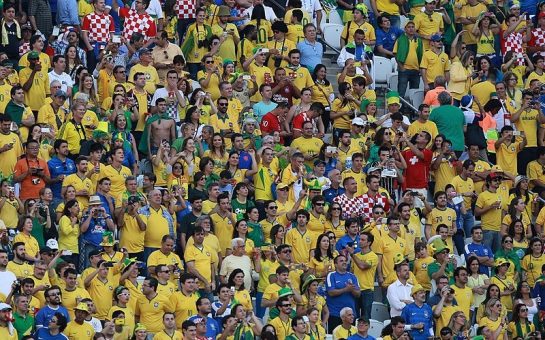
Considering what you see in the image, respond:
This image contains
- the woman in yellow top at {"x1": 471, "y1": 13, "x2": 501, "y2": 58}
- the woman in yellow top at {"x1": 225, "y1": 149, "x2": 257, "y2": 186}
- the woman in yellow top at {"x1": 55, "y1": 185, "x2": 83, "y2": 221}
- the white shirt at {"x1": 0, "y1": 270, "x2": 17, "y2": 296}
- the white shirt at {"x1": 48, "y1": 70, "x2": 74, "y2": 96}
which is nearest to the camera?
the white shirt at {"x1": 0, "y1": 270, "x2": 17, "y2": 296}

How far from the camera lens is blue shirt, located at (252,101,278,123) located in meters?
29.5

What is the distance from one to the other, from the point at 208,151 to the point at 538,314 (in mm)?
5106

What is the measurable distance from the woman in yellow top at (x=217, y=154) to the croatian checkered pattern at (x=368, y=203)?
194 centimetres

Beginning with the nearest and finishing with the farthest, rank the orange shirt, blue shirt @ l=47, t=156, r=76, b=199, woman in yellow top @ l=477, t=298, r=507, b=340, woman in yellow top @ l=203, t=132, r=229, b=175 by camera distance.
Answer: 1. the orange shirt
2. blue shirt @ l=47, t=156, r=76, b=199
3. woman in yellow top @ l=477, t=298, r=507, b=340
4. woman in yellow top @ l=203, t=132, r=229, b=175

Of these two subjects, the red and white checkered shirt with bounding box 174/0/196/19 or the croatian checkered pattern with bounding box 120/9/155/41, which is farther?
the red and white checkered shirt with bounding box 174/0/196/19

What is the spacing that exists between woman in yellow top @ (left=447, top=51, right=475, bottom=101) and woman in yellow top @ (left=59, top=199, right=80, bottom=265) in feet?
26.1

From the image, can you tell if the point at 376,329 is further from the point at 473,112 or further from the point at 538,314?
the point at 473,112

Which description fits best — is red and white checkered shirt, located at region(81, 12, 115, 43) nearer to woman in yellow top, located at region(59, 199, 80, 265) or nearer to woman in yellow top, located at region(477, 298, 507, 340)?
woman in yellow top, located at region(59, 199, 80, 265)

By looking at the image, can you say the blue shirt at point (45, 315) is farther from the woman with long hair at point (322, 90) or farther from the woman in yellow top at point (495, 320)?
→ the woman with long hair at point (322, 90)

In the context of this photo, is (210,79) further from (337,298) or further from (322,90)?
(337,298)

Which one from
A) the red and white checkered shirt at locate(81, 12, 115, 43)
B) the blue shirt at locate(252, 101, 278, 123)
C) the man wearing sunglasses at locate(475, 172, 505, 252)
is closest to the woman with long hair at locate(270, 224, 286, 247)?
the blue shirt at locate(252, 101, 278, 123)

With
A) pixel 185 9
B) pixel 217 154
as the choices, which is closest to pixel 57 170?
pixel 217 154

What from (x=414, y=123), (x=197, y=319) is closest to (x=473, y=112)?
(x=414, y=123)

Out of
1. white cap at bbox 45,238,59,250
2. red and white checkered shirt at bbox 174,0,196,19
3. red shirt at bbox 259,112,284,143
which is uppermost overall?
white cap at bbox 45,238,59,250
